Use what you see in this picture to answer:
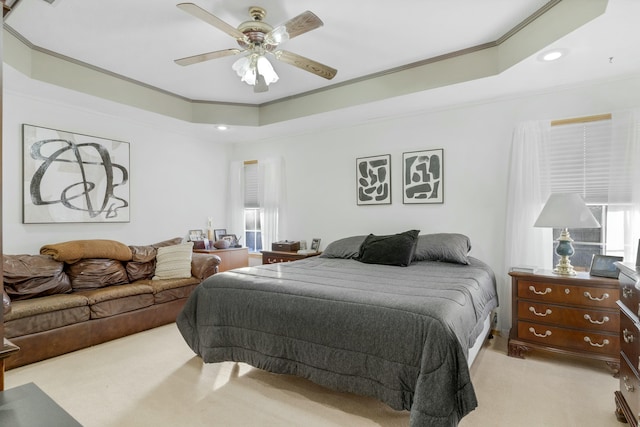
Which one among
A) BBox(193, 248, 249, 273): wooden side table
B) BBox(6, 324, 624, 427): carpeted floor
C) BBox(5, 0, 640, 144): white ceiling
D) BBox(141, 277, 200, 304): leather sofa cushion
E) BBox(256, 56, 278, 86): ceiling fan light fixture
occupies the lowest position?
BBox(6, 324, 624, 427): carpeted floor

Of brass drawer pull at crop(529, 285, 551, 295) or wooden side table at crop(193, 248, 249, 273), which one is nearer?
brass drawer pull at crop(529, 285, 551, 295)

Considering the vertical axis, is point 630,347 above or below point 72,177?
below

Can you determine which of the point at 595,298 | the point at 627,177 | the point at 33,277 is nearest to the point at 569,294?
the point at 595,298

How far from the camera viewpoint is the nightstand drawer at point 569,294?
8.46 feet

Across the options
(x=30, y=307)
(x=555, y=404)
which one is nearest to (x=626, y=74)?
(x=555, y=404)

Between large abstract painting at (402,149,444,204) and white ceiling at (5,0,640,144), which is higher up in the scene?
white ceiling at (5,0,640,144)

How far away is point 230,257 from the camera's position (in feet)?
16.5

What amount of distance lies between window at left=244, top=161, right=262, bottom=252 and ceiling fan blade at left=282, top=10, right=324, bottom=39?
11.0ft

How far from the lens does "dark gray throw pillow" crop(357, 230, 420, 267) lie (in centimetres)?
329

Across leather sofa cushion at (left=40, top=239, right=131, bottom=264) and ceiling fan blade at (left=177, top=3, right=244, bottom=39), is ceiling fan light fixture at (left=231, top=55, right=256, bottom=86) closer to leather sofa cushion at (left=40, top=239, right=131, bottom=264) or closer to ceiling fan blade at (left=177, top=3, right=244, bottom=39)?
ceiling fan blade at (left=177, top=3, right=244, bottom=39)

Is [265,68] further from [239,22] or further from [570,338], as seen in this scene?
[570,338]

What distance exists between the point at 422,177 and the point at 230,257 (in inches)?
116

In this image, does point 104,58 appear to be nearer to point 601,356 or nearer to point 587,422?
point 587,422

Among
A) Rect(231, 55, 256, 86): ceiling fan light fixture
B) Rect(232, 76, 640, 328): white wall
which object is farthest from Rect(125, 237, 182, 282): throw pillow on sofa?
Rect(231, 55, 256, 86): ceiling fan light fixture
